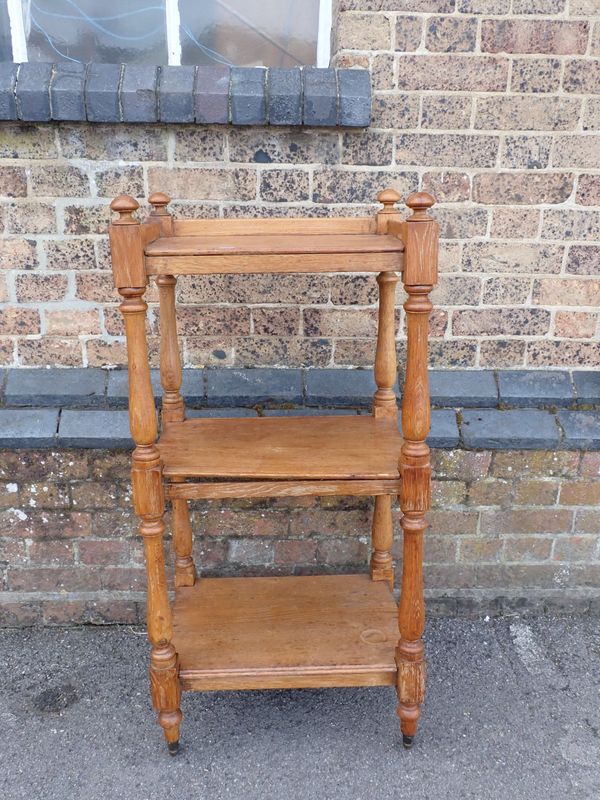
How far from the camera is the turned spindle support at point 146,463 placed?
1.79 meters

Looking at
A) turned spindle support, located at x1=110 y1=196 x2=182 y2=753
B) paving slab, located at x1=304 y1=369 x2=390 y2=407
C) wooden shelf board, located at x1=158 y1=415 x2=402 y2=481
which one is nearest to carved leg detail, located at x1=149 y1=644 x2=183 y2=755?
turned spindle support, located at x1=110 y1=196 x2=182 y2=753

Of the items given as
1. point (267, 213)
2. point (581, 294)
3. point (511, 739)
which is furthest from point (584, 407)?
point (267, 213)

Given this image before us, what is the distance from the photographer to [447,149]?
2545 mm

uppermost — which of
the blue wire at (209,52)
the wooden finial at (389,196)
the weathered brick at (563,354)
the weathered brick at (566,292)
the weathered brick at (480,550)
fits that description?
the blue wire at (209,52)

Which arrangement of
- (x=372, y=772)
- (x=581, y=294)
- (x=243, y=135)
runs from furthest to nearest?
(x=581, y=294) < (x=243, y=135) < (x=372, y=772)

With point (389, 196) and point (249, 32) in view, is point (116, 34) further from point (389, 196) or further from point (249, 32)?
point (389, 196)

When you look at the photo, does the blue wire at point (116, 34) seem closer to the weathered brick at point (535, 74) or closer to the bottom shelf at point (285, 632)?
the weathered brick at point (535, 74)

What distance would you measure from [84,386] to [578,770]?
2124 millimetres

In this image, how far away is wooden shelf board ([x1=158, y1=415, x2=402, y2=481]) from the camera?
6.68ft

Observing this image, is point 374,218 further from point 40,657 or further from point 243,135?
point 40,657

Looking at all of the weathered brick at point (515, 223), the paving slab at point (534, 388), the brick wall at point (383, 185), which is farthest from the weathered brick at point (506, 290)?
the paving slab at point (534, 388)

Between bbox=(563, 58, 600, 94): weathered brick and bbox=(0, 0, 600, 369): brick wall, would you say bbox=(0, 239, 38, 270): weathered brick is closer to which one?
bbox=(0, 0, 600, 369): brick wall

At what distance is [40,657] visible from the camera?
2736 millimetres

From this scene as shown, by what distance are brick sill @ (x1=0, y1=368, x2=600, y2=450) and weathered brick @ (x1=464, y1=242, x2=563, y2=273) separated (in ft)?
1.31
